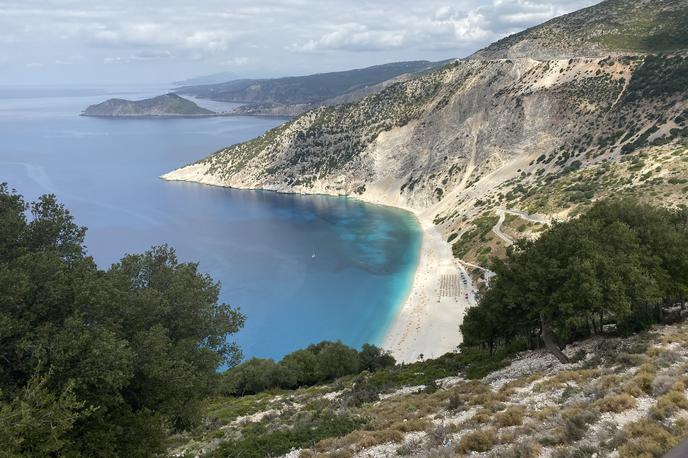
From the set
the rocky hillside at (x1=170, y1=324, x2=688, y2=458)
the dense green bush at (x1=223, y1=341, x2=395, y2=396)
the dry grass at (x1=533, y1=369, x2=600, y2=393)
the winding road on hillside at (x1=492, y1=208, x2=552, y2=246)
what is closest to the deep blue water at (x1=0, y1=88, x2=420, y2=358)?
the dense green bush at (x1=223, y1=341, x2=395, y2=396)

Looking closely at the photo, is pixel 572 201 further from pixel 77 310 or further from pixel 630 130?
pixel 77 310

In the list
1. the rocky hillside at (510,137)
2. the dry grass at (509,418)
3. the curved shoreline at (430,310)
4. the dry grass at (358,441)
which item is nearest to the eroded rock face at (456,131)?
the rocky hillside at (510,137)

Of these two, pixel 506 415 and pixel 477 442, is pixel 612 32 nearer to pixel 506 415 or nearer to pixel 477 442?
pixel 506 415

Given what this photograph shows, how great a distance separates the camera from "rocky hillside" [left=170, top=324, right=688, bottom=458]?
11742 millimetres

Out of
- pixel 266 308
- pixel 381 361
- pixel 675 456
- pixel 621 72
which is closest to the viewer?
pixel 675 456

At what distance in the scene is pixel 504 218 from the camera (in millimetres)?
77250

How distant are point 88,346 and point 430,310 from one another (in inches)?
1968

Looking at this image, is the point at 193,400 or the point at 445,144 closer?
the point at 193,400

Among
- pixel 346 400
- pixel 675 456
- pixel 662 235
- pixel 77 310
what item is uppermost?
pixel 675 456

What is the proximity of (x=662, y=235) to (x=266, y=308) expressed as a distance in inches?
1972

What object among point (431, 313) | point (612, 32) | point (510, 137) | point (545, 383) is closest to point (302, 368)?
point (431, 313)

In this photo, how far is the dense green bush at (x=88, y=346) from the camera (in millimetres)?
11828

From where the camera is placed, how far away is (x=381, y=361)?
144 ft

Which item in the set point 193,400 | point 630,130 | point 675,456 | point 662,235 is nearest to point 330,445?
point 193,400
